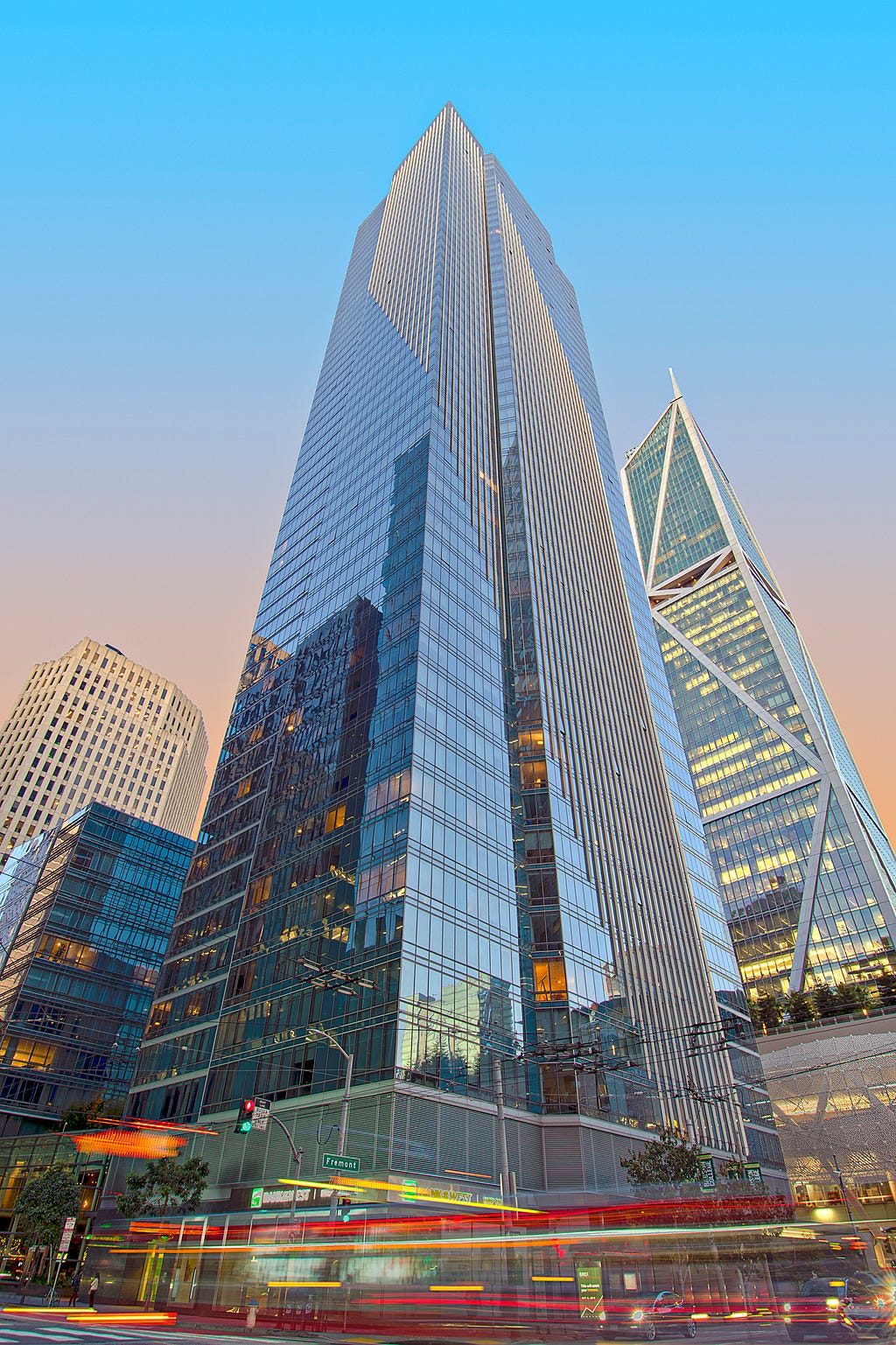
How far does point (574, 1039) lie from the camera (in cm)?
5016

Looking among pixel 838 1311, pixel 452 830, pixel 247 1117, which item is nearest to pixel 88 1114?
pixel 452 830

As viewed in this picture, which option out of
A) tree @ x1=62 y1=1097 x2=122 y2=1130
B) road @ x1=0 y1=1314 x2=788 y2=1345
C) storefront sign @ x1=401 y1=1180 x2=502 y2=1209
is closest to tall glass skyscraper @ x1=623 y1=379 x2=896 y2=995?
storefront sign @ x1=401 y1=1180 x2=502 y2=1209

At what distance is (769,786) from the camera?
493 ft

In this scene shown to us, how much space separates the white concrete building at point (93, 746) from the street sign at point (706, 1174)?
128149 millimetres

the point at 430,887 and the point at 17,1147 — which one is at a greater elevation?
the point at 430,887

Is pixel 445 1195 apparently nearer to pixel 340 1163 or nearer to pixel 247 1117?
pixel 340 1163

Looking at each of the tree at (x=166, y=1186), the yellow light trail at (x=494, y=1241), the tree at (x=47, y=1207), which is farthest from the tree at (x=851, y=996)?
the tree at (x=47, y=1207)

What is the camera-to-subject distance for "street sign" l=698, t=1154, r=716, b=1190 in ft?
141

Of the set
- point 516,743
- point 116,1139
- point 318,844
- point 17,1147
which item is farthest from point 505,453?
point 17,1147

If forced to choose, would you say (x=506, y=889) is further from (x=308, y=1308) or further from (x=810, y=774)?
(x=810, y=774)

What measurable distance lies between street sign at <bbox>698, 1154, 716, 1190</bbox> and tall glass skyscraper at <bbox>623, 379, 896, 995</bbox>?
87080 mm

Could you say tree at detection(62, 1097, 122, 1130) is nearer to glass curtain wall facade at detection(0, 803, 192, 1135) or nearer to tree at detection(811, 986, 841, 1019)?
glass curtain wall facade at detection(0, 803, 192, 1135)

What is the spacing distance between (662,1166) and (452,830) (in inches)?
881

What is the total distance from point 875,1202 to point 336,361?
12683 centimetres
